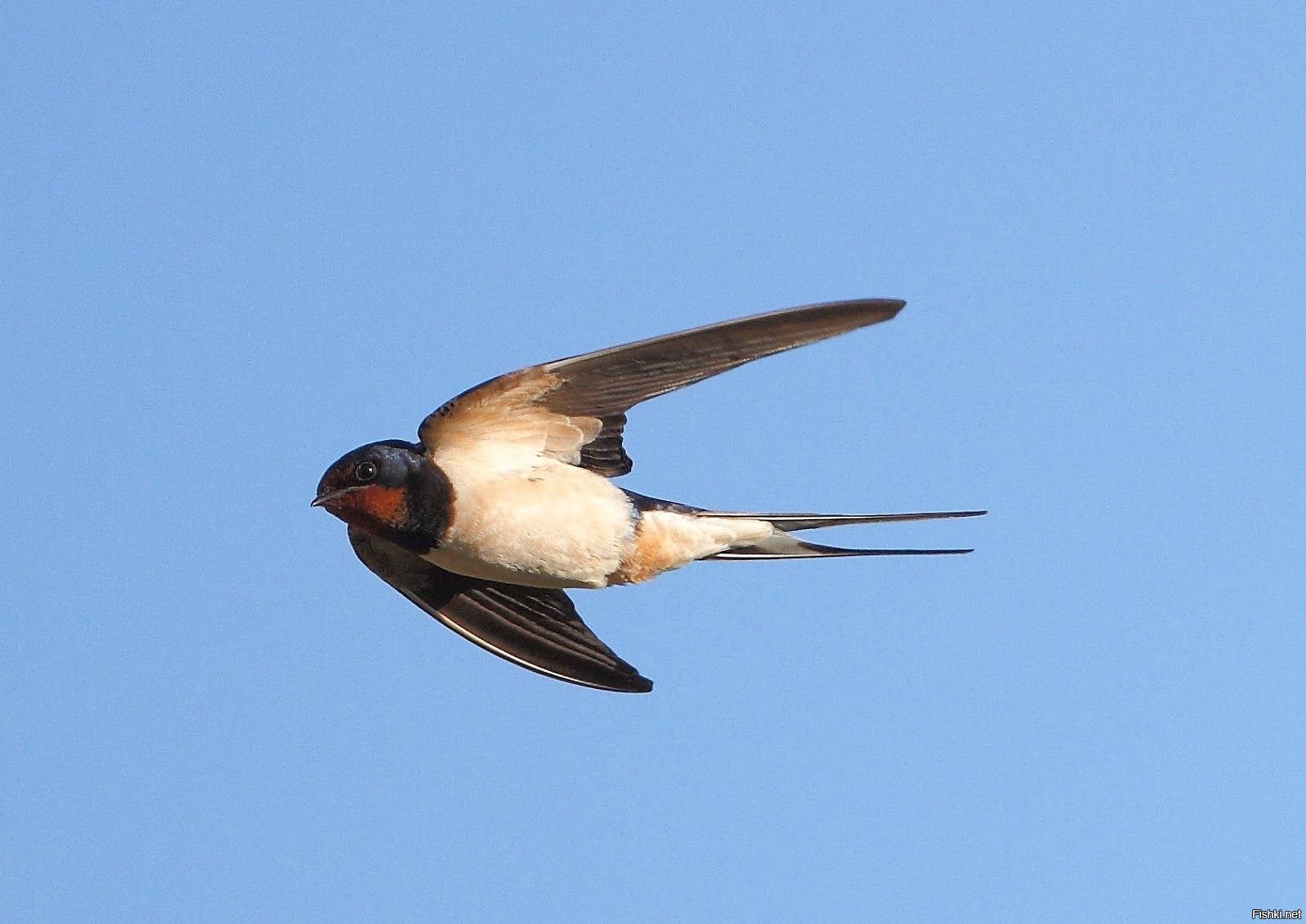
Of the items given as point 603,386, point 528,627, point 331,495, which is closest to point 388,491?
point 331,495

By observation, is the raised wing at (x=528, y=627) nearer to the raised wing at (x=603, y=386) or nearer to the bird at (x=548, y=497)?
the bird at (x=548, y=497)

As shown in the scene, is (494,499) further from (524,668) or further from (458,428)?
(524,668)

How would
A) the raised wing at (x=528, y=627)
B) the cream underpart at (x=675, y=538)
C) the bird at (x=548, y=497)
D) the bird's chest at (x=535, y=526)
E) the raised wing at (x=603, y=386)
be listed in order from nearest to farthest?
the raised wing at (x=603, y=386), the bird at (x=548, y=497), the bird's chest at (x=535, y=526), the cream underpart at (x=675, y=538), the raised wing at (x=528, y=627)

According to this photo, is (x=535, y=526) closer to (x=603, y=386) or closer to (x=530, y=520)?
(x=530, y=520)

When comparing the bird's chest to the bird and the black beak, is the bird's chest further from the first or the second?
the black beak

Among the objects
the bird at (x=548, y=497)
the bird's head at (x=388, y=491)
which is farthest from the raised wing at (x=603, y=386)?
the bird's head at (x=388, y=491)

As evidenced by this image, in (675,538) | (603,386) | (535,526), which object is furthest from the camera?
(675,538)
